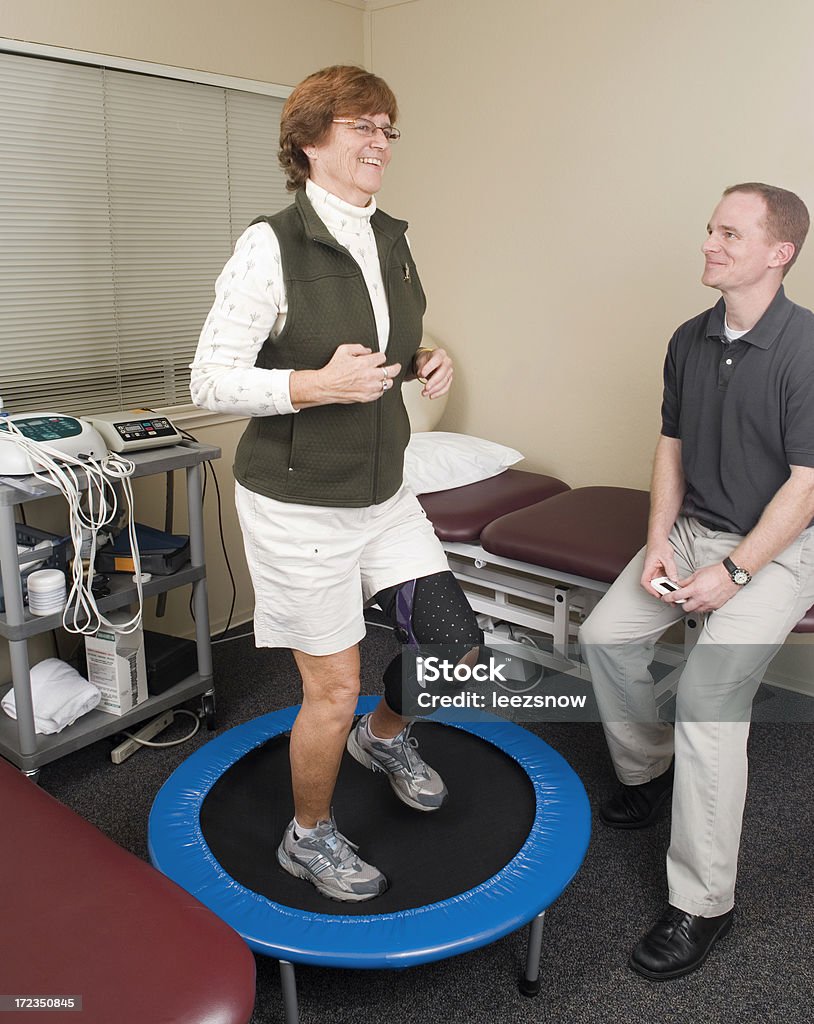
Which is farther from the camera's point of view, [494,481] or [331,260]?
[494,481]

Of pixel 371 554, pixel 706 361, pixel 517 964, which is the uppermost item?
pixel 706 361

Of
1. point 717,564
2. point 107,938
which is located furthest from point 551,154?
point 107,938

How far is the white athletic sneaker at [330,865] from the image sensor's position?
1.75 metres

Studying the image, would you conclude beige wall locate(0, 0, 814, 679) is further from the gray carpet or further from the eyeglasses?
the eyeglasses

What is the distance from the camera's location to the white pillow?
307 cm

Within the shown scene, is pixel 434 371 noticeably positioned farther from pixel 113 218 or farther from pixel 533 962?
pixel 113 218

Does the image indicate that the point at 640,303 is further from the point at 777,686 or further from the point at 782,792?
the point at 782,792

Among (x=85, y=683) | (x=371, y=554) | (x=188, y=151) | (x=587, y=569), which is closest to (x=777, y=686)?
(x=587, y=569)

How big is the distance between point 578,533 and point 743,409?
687mm

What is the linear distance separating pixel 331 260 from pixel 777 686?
2096 millimetres

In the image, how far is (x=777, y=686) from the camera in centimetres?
299

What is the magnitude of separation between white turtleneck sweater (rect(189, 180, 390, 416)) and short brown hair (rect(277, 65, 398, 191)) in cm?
21

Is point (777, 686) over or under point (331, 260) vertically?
under

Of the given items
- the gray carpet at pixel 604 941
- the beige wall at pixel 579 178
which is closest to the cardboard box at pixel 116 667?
the gray carpet at pixel 604 941
